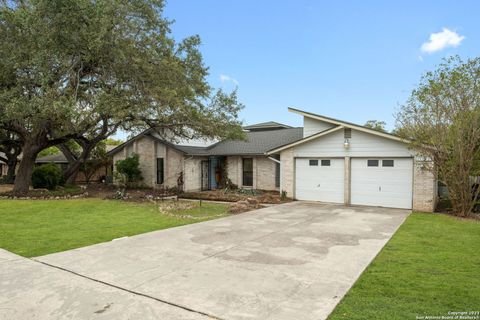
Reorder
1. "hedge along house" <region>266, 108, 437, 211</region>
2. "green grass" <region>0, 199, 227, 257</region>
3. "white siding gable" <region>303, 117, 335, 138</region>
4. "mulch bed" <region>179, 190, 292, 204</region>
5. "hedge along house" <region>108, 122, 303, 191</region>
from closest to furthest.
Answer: "green grass" <region>0, 199, 227, 257</region> < "hedge along house" <region>266, 108, 437, 211</region> < "mulch bed" <region>179, 190, 292, 204</region> < "white siding gable" <region>303, 117, 335, 138</region> < "hedge along house" <region>108, 122, 303, 191</region>

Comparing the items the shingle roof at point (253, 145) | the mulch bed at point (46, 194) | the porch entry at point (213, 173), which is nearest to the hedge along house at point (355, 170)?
the shingle roof at point (253, 145)

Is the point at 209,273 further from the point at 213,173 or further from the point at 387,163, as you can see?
the point at 213,173

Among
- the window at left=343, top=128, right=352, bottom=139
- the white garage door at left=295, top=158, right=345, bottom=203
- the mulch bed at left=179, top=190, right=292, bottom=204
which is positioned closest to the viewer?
the window at left=343, top=128, right=352, bottom=139

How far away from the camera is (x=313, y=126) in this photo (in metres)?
17.2

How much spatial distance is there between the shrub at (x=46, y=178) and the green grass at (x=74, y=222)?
5227mm

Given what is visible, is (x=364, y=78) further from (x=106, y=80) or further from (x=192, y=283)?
(x=192, y=283)

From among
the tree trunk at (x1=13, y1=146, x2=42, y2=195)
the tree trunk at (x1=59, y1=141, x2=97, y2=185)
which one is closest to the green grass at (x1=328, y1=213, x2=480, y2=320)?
the tree trunk at (x1=59, y1=141, x2=97, y2=185)

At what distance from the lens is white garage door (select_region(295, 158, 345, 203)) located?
48.3 feet

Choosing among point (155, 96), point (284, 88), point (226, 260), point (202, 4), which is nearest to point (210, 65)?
point (202, 4)

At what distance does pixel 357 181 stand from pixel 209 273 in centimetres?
1057

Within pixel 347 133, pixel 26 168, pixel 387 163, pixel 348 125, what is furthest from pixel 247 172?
pixel 26 168

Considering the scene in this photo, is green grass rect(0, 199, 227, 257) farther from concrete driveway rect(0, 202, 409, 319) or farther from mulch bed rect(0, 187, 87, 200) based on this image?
mulch bed rect(0, 187, 87, 200)

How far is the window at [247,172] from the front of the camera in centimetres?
1998

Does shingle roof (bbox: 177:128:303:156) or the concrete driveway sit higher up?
shingle roof (bbox: 177:128:303:156)
